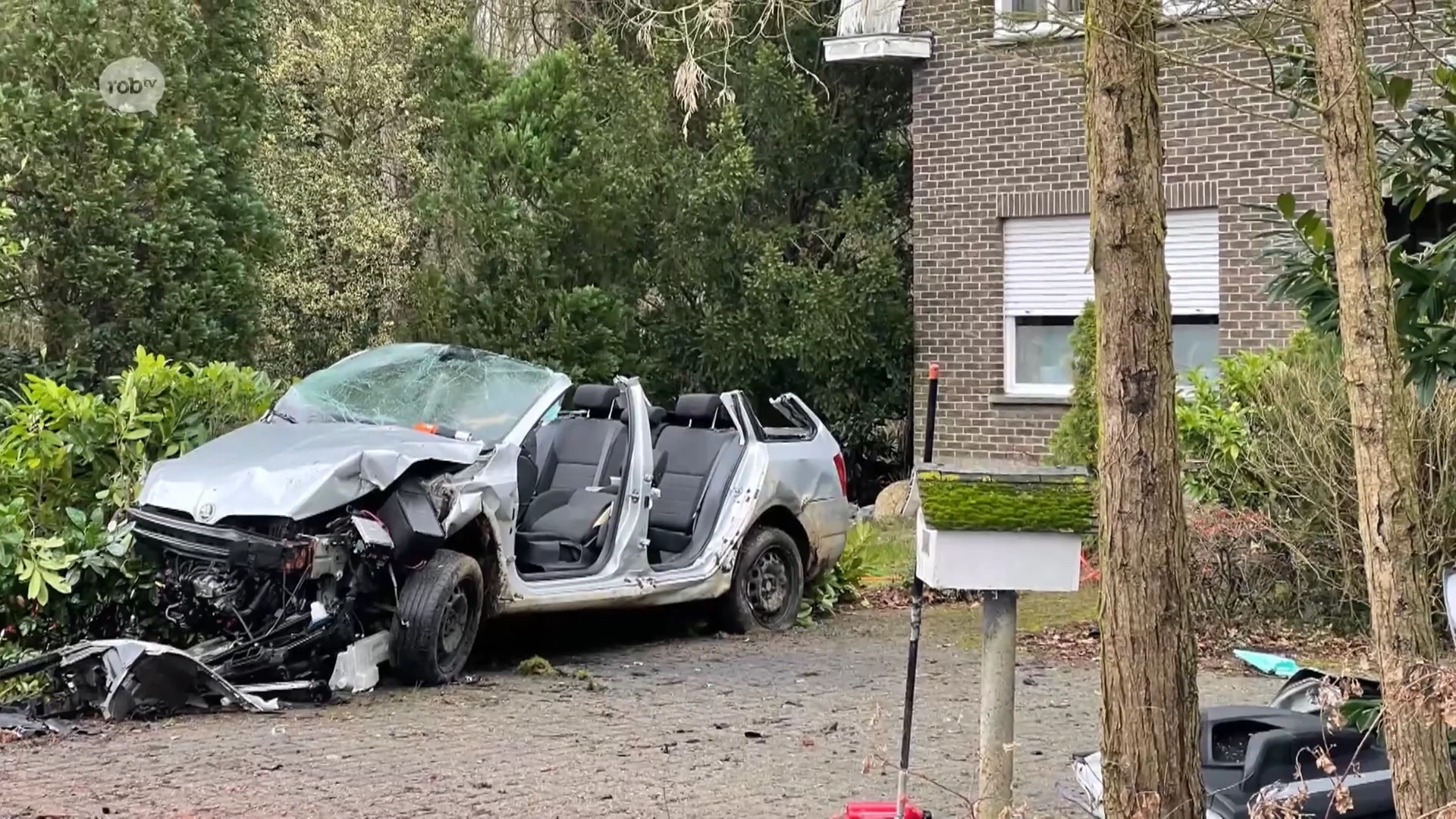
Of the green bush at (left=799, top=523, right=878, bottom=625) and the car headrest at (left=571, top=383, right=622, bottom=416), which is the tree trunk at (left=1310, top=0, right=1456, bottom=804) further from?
the green bush at (left=799, top=523, right=878, bottom=625)

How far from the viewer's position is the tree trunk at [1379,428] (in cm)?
387

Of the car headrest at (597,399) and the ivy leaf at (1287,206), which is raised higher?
the ivy leaf at (1287,206)

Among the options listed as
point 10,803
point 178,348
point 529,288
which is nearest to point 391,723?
point 10,803

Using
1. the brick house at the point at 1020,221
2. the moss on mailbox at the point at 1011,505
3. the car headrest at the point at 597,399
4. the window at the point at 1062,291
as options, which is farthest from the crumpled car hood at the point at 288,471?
the brick house at the point at 1020,221

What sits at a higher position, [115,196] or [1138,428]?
[115,196]

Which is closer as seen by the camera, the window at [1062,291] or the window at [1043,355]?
the window at [1062,291]

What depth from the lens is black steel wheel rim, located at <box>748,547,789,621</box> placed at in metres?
11.2

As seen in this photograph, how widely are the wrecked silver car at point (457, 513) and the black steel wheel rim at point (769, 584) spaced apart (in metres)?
0.01

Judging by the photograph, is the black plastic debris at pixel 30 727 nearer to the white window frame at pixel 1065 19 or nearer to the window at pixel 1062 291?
the white window frame at pixel 1065 19

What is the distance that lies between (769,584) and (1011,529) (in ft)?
20.3

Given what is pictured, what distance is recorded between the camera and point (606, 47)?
16531 mm

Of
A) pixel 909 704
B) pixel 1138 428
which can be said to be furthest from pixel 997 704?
pixel 1138 428

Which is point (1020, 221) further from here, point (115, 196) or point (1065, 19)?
point (1065, 19)

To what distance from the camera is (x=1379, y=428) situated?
12.7ft
